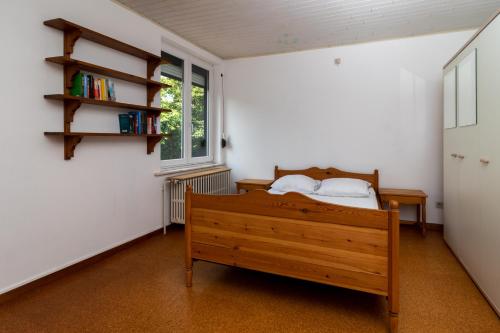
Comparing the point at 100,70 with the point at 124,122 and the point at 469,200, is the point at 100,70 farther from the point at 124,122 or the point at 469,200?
the point at 469,200

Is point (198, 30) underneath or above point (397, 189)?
above

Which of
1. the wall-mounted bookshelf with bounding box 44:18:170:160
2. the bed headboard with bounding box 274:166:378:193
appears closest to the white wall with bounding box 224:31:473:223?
the bed headboard with bounding box 274:166:378:193

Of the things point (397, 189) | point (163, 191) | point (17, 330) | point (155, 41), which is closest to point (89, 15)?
point (155, 41)

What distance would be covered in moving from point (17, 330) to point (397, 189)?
3.79m

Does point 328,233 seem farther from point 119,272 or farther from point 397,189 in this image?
→ point 397,189

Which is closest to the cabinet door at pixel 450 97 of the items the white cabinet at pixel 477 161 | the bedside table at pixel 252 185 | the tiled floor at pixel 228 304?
the white cabinet at pixel 477 161

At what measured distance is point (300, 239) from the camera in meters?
1.95

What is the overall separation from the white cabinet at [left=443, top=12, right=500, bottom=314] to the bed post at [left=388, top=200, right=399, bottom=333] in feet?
2.46

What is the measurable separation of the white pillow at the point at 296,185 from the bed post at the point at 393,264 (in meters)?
1.83

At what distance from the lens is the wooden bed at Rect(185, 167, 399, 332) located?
5.68 feet

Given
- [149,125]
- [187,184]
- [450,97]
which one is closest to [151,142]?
[149,125]

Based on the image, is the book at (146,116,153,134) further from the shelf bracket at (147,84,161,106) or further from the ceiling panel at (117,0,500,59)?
the ceiling panel at (117,0,500,59)

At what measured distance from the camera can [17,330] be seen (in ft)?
5.89

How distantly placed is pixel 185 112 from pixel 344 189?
2.22 meters
